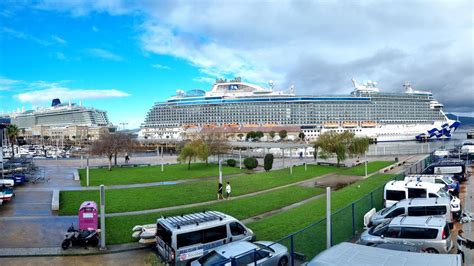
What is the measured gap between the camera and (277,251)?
888 cm

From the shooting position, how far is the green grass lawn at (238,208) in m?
13.8

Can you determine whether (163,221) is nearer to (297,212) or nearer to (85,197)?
(297,212)

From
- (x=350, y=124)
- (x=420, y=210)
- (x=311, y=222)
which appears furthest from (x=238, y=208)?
(x=350, y=124)

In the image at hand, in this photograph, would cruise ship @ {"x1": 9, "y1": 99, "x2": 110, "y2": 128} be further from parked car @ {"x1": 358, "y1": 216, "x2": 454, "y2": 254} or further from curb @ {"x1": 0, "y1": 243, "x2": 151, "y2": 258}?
parked car @ {"x1": 358, "y1": 216, "x2": 454, "y2": 254}

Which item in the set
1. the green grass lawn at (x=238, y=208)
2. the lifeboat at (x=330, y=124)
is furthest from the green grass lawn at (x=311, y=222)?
the lifeboat at (x=330, y=124)

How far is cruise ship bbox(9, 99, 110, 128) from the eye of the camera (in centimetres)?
16250

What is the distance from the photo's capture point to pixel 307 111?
129625mm

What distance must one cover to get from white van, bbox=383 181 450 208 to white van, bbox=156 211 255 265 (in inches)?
289

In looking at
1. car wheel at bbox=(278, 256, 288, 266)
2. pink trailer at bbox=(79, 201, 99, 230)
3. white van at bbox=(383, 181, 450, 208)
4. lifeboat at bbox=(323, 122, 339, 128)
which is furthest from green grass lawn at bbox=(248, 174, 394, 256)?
lifeboat at bbox=(323, 122, 339, 128)

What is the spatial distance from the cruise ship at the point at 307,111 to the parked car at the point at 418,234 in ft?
352

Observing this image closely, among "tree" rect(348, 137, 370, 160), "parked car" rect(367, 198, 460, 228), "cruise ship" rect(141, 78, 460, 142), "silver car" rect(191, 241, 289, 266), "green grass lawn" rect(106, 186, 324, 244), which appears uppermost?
"cruise ship" rect(141, 78, 460, 142)

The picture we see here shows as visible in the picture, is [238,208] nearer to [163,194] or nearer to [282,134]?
[163,194]

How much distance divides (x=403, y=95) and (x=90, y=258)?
435 ft

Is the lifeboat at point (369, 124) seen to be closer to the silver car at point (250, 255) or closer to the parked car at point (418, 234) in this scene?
the parked car at point (418, 234)
